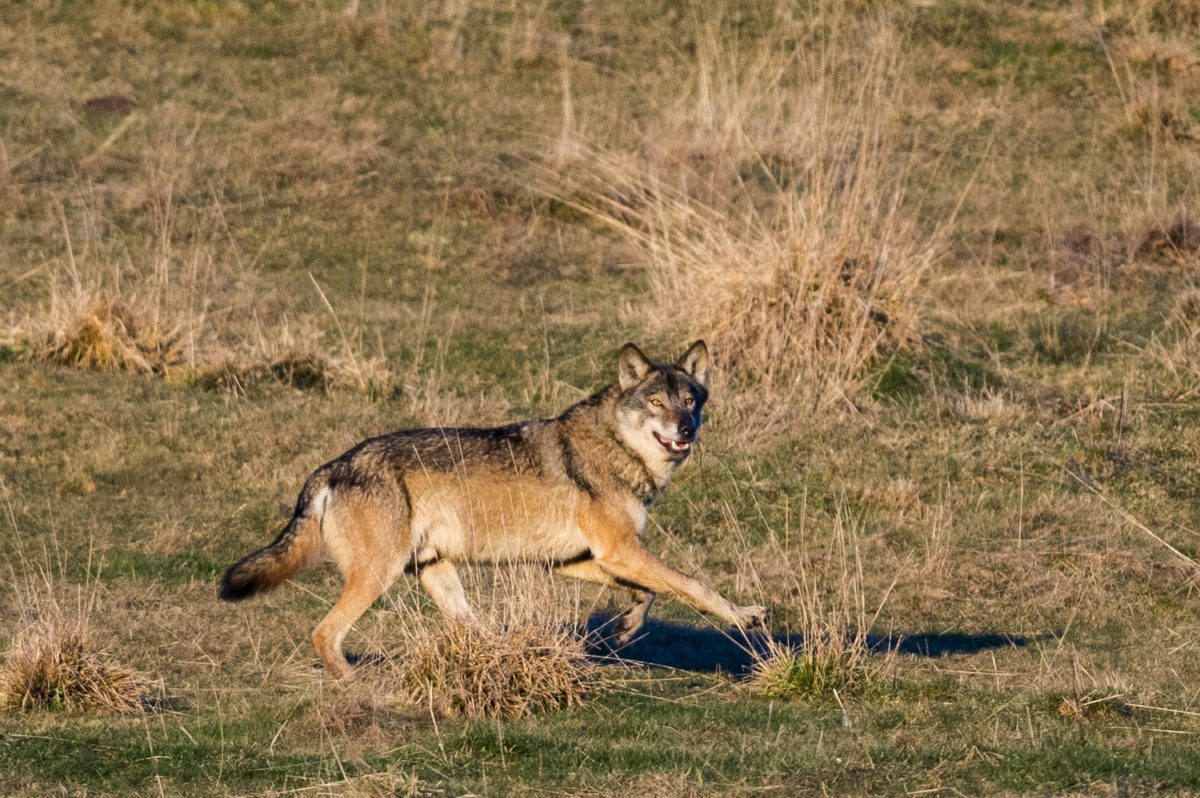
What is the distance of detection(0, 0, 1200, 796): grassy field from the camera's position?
343 inches

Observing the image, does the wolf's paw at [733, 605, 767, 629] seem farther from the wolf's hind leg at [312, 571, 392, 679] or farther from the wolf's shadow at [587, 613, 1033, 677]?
the wolf's hind leg at [312, 571, 392, 679]

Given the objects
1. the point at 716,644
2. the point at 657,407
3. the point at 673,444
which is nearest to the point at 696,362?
the point at 657,407

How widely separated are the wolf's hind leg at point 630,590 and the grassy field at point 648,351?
1.66ft

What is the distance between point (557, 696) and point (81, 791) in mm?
2430

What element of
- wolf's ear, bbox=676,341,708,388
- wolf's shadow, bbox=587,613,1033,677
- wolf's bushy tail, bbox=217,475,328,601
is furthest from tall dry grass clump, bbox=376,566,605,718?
wolf's ear, bbox=676,341,708,388

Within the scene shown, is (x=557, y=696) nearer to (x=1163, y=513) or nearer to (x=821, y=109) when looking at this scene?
(x=1163, y=513)

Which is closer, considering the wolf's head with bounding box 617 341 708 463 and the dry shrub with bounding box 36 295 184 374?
the wolf's head with bounding box 617 341 708 463

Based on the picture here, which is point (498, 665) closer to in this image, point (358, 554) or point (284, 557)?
point (358, 554)

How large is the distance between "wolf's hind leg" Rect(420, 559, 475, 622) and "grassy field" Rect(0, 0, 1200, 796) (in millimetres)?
376

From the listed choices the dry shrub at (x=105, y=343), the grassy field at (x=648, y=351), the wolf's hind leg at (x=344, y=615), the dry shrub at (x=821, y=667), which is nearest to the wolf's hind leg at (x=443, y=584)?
the grassy field at (x=648, y=351)

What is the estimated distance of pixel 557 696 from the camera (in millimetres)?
9070

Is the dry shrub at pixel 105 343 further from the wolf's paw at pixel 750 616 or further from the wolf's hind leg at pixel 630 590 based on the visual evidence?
the wolf's paw at pixel 750 616

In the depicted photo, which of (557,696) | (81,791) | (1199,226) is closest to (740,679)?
(557,696)

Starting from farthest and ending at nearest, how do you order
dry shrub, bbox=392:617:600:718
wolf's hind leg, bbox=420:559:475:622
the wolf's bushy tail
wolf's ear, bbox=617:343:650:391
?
wolf's ear, bbox=617:343:650:391, wolf's hind leg, bbox=420:559:475:622, the wolf's bushy tail, dry shrub, bbox=392:617:600:718
